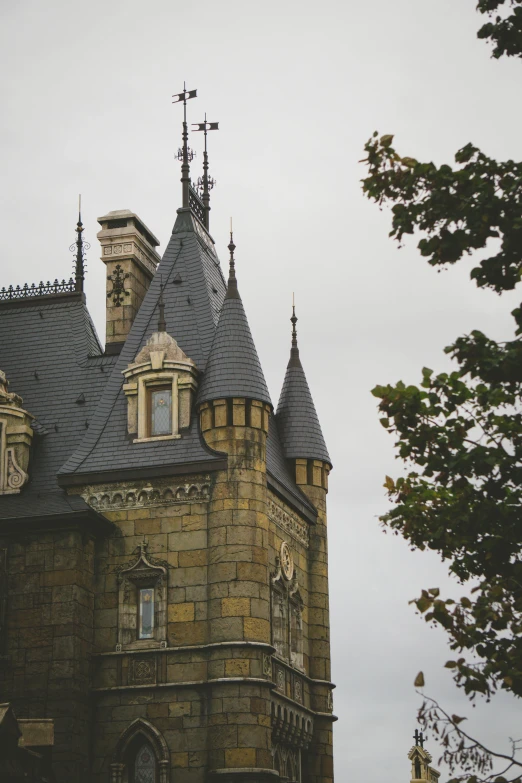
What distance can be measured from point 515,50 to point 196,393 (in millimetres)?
18126

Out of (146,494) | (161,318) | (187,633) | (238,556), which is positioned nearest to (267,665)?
(187,633)

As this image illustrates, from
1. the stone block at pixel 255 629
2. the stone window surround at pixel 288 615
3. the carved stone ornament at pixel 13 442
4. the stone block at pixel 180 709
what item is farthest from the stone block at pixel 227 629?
the carved stone ornament at pixel 13 442

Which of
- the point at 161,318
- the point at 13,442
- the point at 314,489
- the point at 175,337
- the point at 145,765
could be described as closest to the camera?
the point at 145,765

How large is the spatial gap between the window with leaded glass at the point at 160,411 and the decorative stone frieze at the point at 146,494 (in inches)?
57.7

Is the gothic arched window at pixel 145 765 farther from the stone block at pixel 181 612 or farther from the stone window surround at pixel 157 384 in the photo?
the stone window surround at pixel 157 384

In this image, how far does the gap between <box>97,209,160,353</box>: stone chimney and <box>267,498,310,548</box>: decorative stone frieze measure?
6.73 m

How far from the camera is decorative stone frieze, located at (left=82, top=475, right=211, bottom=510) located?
34281 mm

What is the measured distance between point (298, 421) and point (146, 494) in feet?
23.3

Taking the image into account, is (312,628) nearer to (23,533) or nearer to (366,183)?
(23,533)

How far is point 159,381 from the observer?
35.7m

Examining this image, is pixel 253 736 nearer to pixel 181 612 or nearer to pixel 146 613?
pixel 181 612

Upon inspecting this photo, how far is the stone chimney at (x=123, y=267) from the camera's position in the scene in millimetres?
40812

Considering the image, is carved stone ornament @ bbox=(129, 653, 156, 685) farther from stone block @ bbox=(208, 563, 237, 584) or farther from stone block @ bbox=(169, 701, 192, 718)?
stone block @ bbox=(208, 563, 237, 584)

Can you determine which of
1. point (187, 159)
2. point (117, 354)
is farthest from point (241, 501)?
point (187, 159)
